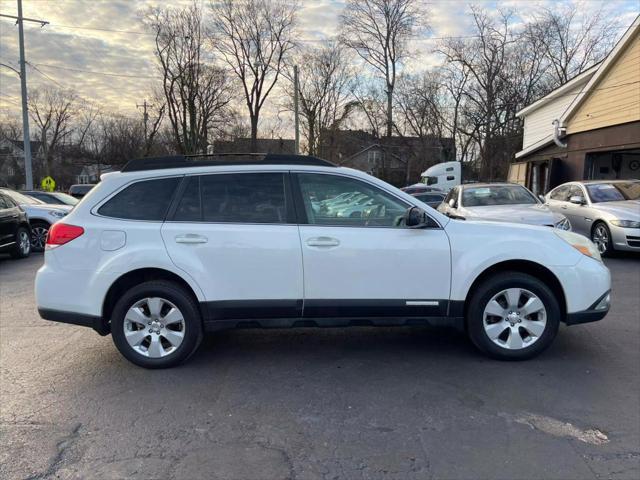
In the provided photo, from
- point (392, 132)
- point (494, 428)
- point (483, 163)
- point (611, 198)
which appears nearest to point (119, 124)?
point (392, 132)

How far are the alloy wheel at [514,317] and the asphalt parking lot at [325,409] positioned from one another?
0.24 m

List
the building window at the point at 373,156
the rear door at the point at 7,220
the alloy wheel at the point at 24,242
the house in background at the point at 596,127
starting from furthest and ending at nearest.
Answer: the building window at the point at 373,156 < the house in background at the point at 596,127 < the alloy wheel at the point at 24,242 < the rear door at the point at 7,220

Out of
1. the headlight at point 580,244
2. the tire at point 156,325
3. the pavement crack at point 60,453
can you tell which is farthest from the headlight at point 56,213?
the headlight at point 580,244

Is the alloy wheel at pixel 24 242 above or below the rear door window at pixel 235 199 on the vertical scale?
below

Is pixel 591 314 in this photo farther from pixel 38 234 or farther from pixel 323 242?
pixel 38 234

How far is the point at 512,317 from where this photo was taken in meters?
4.18

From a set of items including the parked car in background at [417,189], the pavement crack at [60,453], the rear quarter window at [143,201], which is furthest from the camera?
the parked car in background at [417,189]

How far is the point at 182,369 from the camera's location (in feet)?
13.6

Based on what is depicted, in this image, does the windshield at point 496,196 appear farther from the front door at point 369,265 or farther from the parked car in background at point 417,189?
the parked car in background at point 417,189

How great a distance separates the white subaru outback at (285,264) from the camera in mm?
4039

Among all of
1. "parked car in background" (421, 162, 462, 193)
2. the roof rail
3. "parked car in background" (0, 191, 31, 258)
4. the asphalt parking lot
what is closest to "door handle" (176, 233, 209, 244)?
the roof rail

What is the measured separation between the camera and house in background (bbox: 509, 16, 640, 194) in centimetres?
1652

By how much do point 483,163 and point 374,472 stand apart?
4474 centimetres

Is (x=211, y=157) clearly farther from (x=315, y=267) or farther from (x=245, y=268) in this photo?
(x=315, y=267)
